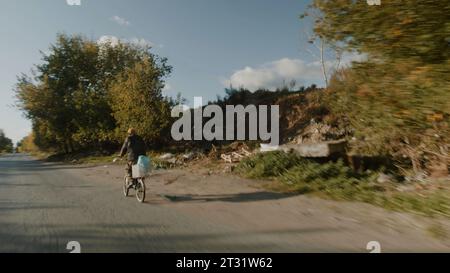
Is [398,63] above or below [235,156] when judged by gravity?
above

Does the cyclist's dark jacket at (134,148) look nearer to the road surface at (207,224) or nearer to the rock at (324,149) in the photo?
the road surface at (207,224)

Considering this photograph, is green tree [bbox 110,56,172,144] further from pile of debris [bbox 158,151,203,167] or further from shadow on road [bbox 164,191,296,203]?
shadow on road [bbox 164,191,296,203]

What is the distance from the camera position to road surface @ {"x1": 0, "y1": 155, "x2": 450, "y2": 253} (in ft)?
17.1

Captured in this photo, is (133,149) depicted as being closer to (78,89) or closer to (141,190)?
(141,190)

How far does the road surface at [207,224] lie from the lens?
5227 millimetres

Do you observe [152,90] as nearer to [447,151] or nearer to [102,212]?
[102,212]

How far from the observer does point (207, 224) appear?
6.51 m

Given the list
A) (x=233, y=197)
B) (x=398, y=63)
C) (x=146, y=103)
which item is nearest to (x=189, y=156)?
(x=146, y=103)

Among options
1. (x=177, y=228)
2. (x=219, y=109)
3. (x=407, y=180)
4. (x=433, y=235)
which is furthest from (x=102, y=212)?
(x=219, y=109)

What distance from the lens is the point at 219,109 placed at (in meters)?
24.9

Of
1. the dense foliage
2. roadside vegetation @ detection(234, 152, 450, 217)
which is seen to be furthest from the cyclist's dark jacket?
the dense foliage

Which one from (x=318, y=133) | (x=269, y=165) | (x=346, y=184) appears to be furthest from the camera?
(x=318, y=133)

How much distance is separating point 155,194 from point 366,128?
663 centimetres

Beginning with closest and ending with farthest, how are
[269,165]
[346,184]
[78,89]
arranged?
[346,184]
[269,165]
[78,89]
